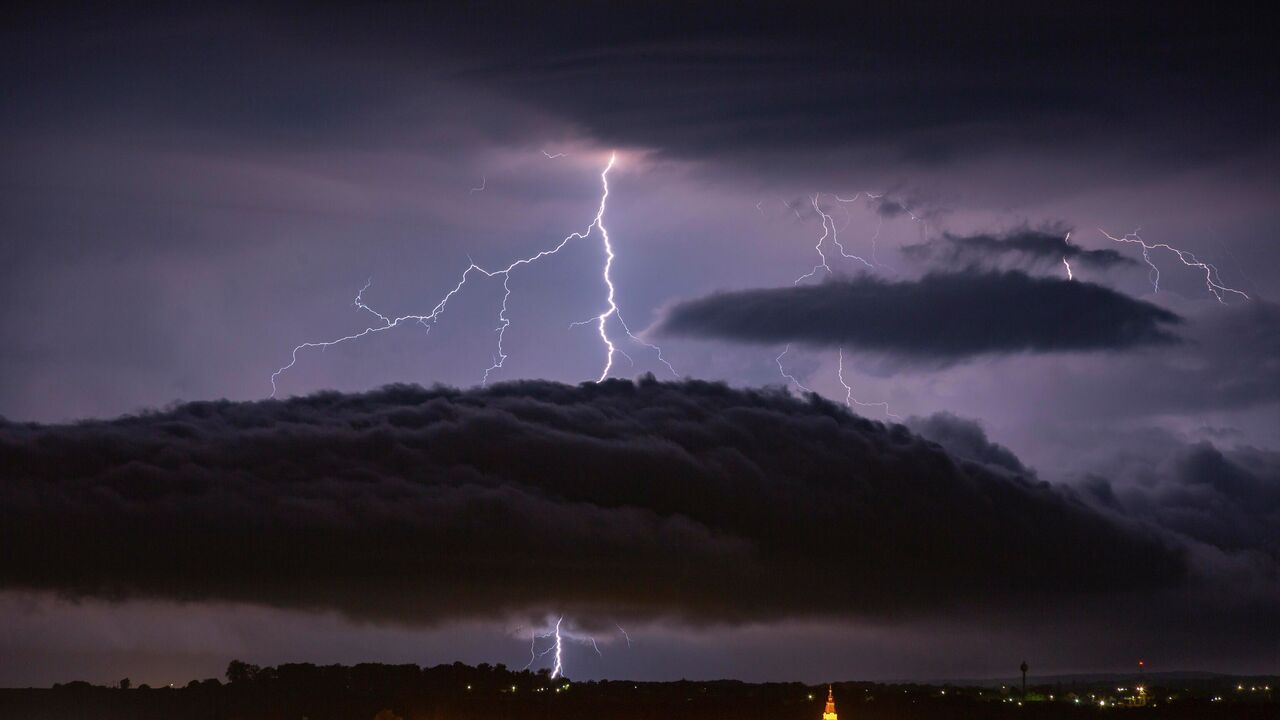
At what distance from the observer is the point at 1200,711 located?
187750 millimetres

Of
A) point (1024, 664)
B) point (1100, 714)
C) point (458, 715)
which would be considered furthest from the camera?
point (458, 715)

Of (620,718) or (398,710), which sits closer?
(398,710)

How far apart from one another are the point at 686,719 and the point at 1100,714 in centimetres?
4332

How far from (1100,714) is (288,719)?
279 feet

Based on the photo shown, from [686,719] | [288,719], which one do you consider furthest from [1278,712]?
[288,719]

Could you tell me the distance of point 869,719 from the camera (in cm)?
19275

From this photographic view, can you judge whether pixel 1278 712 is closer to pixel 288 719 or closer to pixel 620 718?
pixel 620 718

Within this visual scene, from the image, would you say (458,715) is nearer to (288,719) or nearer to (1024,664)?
(288,719)

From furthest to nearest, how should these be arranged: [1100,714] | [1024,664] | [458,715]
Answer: [458,715]
[1100,714]
[1024,664]

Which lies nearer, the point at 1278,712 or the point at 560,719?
the point at 1278,712

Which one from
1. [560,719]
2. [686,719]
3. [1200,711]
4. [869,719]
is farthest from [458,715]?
[1200,711]

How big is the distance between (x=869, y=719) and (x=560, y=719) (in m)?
32.5

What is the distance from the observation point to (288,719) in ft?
654

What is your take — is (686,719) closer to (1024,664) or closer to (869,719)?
(869,719)
